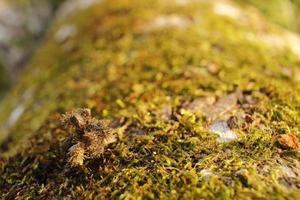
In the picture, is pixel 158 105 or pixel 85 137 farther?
pixel 158 105

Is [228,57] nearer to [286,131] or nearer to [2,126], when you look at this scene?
[286,131]

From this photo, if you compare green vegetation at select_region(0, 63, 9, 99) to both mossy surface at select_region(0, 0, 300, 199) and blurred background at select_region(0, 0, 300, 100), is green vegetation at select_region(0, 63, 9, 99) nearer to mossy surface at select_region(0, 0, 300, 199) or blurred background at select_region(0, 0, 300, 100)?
blurred background at select_region(0, 0, 300, 100)

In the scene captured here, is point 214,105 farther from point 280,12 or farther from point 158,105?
point 280,12

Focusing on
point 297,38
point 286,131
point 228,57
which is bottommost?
point 297,38

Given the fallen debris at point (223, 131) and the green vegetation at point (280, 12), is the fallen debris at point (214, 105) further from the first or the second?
the green vegetation at point (280, 12)

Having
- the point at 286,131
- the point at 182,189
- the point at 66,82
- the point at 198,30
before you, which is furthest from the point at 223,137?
the point at 198,30

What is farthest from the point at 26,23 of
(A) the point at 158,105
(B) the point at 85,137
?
(B) the point at 85,137

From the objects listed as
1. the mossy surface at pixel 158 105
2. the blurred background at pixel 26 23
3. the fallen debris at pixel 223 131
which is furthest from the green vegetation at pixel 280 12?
the fallen debris at pixel 223 131
